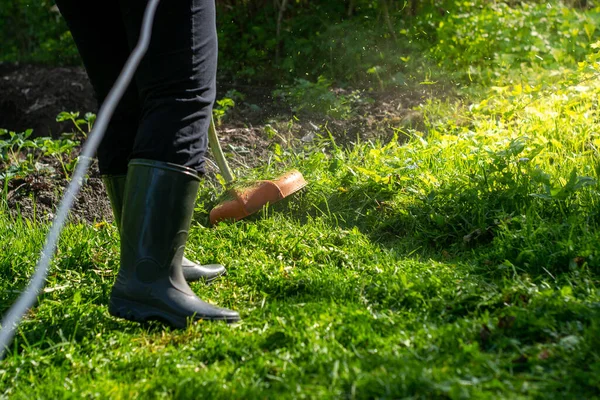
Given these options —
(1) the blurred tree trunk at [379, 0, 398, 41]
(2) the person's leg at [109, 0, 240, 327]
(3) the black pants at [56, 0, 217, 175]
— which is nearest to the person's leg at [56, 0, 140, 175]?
(3) the black pants at [56, 0, 217, 175]

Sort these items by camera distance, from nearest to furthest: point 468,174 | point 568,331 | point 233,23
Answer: point 568,331, point 468,174, point 233,23

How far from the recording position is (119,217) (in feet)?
8.03

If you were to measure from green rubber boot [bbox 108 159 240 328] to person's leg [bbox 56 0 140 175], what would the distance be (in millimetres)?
298

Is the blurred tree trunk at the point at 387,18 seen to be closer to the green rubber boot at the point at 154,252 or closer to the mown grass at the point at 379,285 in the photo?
the mown grass at the point at 379,285

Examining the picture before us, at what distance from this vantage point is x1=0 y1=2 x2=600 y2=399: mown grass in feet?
5.55

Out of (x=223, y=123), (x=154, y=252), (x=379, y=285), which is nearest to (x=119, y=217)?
(x=154, y=252)

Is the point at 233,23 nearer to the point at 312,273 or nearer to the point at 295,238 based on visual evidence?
the point at 295,238

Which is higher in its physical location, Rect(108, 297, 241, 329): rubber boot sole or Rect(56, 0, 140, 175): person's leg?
Rect(56, 0, 140, 175): person's leg

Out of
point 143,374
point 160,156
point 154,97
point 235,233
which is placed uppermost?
point 154,97

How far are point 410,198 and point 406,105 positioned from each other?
149cm

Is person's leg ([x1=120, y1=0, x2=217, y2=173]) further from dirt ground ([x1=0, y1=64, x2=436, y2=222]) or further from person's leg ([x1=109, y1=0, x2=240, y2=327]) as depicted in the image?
dirt ground ([x1=0, y1=64, x2=436, y2=222])

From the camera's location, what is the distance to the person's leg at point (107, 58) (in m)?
2.18

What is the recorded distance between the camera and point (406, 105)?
439cm

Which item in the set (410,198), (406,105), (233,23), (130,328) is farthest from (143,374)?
(233,23)
